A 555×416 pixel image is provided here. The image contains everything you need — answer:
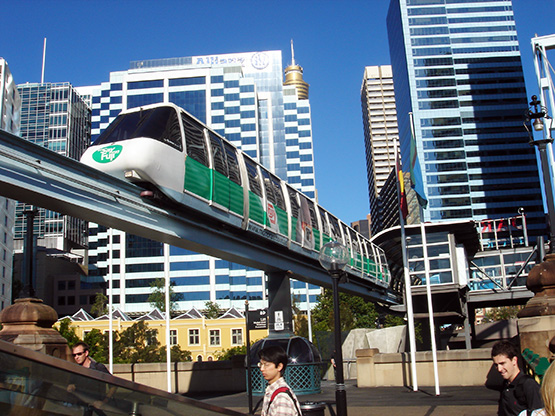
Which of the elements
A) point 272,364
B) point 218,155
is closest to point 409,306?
point 218,155

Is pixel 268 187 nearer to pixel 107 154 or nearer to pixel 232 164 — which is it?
pixel 232 164

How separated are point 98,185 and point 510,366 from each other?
28.7 ft

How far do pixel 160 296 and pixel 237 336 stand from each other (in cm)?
2196

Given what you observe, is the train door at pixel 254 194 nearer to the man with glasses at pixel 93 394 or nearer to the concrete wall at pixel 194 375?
the concrete wall at pixel 194 375

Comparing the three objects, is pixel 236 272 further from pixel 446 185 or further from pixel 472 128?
pixel 472 128

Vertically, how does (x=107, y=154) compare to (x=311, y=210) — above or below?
below

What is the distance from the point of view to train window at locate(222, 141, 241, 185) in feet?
51.3

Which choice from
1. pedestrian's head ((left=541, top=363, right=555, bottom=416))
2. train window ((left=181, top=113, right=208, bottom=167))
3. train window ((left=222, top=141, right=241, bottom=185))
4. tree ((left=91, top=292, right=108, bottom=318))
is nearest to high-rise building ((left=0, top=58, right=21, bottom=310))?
tree ((left=91, top=292, right=108, bottom=318))

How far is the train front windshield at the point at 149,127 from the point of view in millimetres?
12602

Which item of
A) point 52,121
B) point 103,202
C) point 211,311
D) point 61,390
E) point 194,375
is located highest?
point 52,121

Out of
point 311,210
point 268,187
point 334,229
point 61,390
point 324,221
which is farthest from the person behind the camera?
point 334,229

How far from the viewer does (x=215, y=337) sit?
7656 cm

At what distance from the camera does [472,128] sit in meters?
138

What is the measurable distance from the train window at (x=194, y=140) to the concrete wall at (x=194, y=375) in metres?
10.9
